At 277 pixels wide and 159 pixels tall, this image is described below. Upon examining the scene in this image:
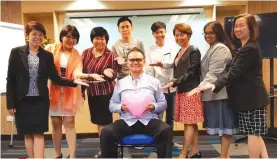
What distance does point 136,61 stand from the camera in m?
2.57

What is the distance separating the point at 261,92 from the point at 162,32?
1297 millimetres

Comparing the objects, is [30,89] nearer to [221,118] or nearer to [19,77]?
[19,77]

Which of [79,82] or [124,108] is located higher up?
[79,82]

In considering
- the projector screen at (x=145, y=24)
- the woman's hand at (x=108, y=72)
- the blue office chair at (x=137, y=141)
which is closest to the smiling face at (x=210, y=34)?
the woman's hand at (x=108, y=72)

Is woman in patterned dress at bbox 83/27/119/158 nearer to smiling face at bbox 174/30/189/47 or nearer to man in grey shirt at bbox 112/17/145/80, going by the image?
man in grey shirt at bbox 112/17/145/80

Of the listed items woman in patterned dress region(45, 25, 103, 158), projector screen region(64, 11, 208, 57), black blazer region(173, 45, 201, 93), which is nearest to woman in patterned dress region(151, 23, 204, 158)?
black blazer region(173, 45, 201, 93)

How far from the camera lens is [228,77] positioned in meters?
2.39

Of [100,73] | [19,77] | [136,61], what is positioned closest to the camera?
[19,77]

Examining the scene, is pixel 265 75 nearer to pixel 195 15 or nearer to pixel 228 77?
pixel 195 15

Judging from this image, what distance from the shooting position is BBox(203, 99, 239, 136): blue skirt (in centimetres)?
267

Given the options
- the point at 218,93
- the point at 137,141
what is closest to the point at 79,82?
the point at 137,141

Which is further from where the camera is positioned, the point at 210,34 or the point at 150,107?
the point at 210,34

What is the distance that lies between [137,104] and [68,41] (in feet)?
3.09

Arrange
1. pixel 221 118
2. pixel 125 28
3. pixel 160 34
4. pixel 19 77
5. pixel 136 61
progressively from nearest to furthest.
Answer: pixel 19 77 < pixel 136 61 < pixel 221 118 < pixel 125 28 < pixel 160 34
